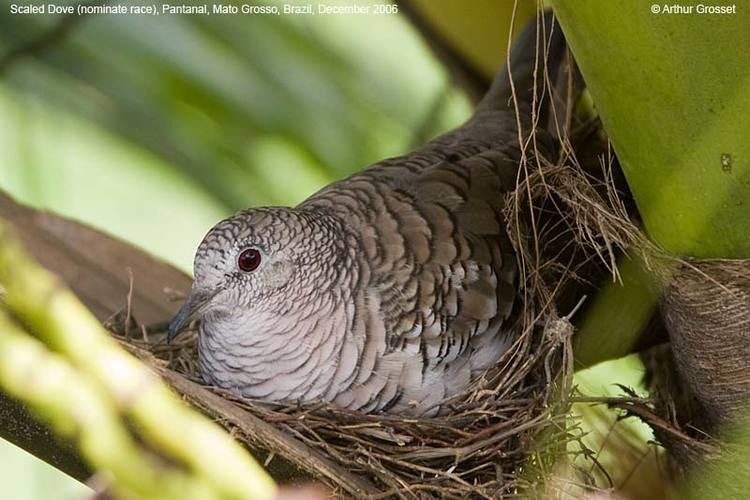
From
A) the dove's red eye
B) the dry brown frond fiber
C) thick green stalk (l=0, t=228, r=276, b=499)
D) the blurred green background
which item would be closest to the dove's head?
the dove's red eye

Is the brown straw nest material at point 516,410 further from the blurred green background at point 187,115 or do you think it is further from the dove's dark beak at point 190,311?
the blurred green background at point 187,115

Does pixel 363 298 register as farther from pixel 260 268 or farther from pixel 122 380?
pixel 122 380

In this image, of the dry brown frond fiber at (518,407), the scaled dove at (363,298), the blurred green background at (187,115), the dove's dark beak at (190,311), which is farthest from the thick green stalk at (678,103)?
the blurred green background at (187,115)

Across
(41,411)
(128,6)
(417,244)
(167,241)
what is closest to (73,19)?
(128,6)

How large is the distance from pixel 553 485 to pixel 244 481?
1.83 feet

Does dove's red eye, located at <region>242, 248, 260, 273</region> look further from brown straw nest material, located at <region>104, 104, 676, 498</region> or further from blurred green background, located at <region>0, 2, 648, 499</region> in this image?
blurred green background, located at <region>0, 2, 648, 499</region>

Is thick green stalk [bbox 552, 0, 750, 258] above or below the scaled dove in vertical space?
above

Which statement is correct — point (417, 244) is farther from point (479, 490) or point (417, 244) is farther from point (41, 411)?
point (41, 411)

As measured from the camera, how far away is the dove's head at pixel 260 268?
143cm

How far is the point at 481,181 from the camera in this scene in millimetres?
1663

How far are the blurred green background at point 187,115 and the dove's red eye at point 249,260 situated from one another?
1.93 feet

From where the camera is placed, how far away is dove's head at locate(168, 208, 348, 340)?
1.43 m

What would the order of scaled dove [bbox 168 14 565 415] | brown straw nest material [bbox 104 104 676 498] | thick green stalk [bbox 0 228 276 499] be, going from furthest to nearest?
scaled dove [bbox 168 14 565 415]
brown straw nest material [bbox 104 104 676 498]
thick green stalk [bbox 0 228 276 499]

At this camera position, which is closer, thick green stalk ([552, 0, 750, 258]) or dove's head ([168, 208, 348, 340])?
thick green stalk ([552, 0, 750, 258])
